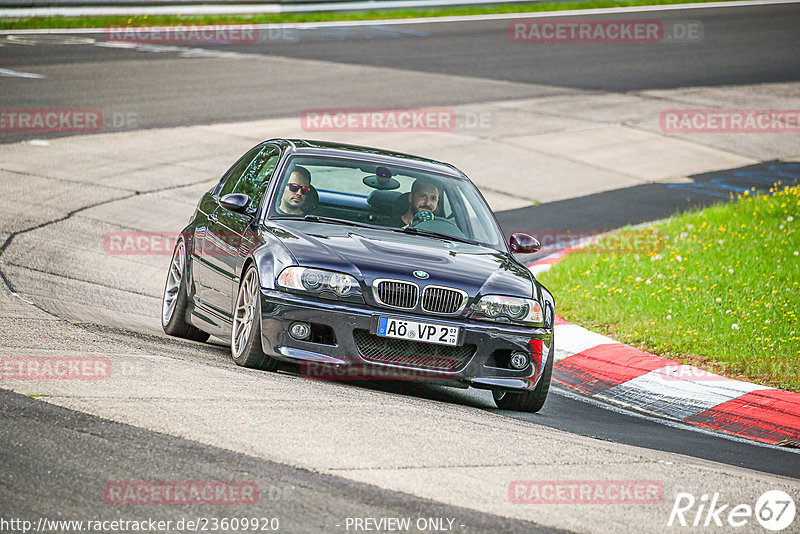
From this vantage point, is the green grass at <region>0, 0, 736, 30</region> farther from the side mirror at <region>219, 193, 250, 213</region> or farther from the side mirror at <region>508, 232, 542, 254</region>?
the side mirror at <region>508, 232, 542, 254</region>

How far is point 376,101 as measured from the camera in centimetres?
2267

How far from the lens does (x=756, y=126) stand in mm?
24062

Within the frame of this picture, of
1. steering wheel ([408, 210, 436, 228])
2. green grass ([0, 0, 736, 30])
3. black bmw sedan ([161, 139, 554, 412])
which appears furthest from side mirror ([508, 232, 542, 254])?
green grass ([0, 0, 736, 30])

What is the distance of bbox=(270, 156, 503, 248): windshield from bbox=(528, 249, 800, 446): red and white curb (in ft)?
4.75

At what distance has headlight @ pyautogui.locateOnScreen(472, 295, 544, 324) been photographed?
7.32m

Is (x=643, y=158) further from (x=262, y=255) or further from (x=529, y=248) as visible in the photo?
(x=262, y=255)

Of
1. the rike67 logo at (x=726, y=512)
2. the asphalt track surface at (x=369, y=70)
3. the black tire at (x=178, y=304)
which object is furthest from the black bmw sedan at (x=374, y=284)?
the asphalt track surface at (x=369, y=70)

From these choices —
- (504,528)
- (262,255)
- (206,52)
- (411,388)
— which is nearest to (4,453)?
(504,528)

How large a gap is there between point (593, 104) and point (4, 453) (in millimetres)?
20520

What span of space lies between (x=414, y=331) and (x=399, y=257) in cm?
56

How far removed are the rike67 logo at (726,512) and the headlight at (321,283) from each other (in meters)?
2.48

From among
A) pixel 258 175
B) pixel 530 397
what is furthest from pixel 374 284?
pixel 258 175

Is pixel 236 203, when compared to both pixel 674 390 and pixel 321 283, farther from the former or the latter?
pixel 674 390

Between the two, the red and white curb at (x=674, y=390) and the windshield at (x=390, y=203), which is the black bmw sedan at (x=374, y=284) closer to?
the windshield at (x=390, y=203)
